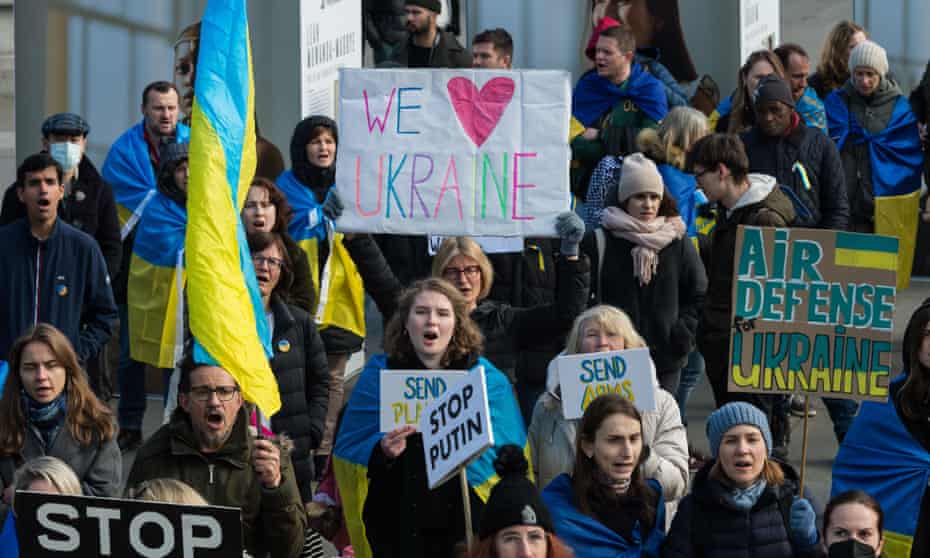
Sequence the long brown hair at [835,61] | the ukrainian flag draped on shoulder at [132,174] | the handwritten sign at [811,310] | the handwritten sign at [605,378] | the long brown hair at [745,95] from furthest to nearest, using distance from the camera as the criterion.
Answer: the long brown hair at [835,61] < the long brown hair at [745,95] < the ukrainian flag draped on shoulder at [132,174] < the handwritten sign at [811,310] < the handwritten sign at [605,378]

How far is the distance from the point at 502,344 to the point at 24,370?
241 cm

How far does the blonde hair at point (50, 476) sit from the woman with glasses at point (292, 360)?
73.5 inches

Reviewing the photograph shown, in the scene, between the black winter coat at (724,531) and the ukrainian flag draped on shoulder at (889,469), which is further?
the ukrainian flag draped on shoulder at (889,469)

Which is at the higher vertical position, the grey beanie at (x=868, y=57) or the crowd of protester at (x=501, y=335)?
the grey beanie at (x=868, y=57)

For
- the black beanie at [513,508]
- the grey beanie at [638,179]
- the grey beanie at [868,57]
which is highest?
the grey beanie at [868,57]

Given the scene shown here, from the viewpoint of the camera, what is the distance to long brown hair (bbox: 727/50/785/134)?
13914mm

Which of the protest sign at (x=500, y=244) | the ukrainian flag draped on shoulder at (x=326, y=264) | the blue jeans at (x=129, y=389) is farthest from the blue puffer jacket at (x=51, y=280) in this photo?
the protest sign at (x=500, y=244)

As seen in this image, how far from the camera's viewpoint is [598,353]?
9.20 m

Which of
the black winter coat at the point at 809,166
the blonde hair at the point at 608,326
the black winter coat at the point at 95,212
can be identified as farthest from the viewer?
the black winter coat at the point at 809,166

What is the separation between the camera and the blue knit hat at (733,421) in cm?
854

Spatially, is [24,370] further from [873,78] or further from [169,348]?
[873,78]

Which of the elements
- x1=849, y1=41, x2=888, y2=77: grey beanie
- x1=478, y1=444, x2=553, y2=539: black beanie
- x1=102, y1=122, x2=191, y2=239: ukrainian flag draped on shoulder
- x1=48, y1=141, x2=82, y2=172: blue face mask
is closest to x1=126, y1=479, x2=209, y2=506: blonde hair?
x1=478, y1=444, x2=553, y2=539: black beanie

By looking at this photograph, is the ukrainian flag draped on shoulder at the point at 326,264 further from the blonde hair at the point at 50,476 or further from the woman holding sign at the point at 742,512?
the woman holding sign at the point at 742,512

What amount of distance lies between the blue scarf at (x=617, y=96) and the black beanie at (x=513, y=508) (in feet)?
18.8
